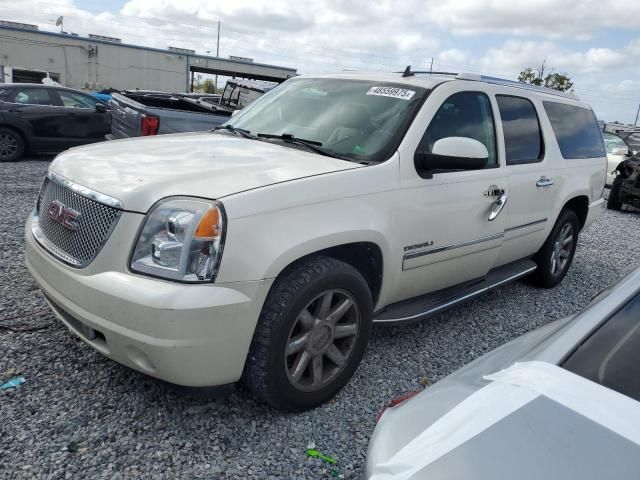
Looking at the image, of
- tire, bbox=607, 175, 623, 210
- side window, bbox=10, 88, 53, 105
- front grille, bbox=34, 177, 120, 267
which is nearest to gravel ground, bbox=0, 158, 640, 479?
front grille, bbox=34, 177, 120, 267

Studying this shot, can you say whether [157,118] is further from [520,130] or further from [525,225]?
[525,225]

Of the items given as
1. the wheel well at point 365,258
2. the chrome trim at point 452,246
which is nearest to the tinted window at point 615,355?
the wheel well at point 365,258

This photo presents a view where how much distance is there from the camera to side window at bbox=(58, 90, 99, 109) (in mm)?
10719

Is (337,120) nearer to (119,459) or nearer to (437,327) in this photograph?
(437,327)

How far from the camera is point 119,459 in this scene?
7.64ft

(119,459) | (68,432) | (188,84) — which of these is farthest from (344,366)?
(188,84)

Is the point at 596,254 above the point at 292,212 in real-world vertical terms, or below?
below

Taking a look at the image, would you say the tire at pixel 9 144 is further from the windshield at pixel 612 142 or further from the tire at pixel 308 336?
the windshield at pixel 612 142

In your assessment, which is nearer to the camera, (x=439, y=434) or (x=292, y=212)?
(x=439, y=434)

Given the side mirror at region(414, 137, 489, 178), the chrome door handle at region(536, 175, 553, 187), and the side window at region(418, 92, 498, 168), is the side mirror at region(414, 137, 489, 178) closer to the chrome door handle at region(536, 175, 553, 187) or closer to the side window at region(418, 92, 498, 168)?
the side window at region(418, 92, 498, 168)

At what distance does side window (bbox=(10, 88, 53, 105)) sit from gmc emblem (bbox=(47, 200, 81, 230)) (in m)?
8.81

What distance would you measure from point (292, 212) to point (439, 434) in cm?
134

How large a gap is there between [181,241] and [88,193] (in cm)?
60

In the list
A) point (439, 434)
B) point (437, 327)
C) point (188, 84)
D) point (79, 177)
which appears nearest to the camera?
point (439, 434)
